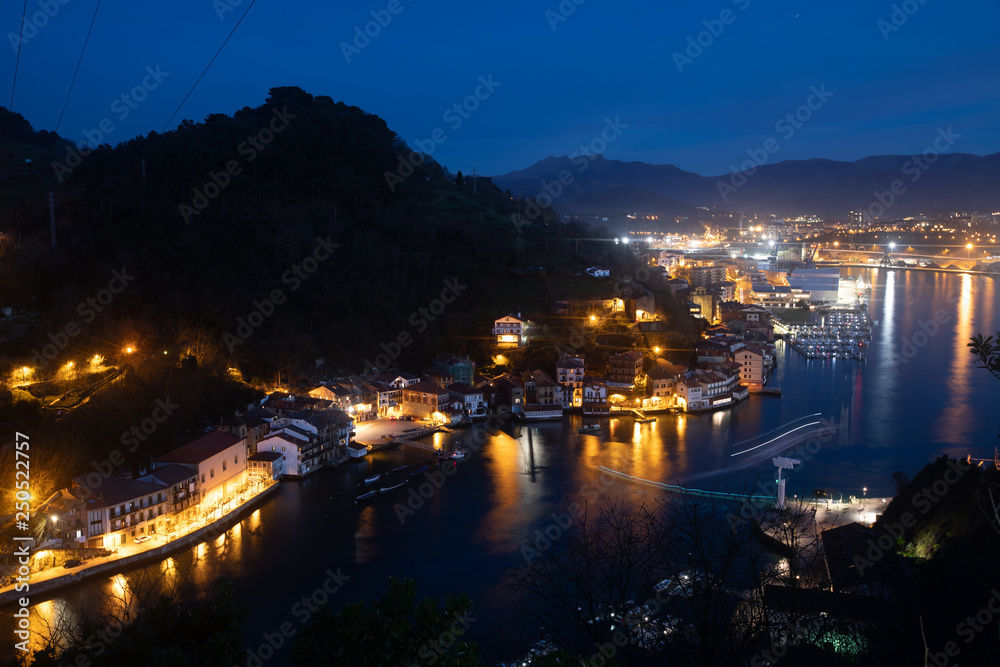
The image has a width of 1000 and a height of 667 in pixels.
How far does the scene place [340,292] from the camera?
33.1 ft

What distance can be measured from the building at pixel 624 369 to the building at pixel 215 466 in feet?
16.4

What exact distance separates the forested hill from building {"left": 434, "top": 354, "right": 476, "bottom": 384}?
0.35 metres

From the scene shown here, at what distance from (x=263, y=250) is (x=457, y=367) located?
3482mm

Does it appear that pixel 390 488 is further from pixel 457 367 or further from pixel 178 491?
pixel 457 367

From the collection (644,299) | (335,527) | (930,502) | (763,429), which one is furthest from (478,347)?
(930,502)

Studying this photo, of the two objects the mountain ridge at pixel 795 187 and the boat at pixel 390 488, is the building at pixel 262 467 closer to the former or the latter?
the boat at pixel 390 488

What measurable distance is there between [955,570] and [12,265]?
885 cm

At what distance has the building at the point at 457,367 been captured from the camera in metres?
9.28

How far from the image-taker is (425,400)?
8.29m

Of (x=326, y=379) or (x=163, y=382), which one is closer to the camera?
(x=163, y=382)

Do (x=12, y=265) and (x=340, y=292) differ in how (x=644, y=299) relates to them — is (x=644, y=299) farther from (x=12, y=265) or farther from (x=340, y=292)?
(x=12, y=265)

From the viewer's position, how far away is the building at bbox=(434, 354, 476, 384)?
9.28 m

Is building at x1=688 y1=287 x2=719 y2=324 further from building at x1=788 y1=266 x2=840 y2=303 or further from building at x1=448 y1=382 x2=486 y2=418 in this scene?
building at x1=448 y1=382 x2=486 y2=418

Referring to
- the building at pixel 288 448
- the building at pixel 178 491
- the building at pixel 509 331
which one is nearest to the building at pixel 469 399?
the building at pixel 509 331
